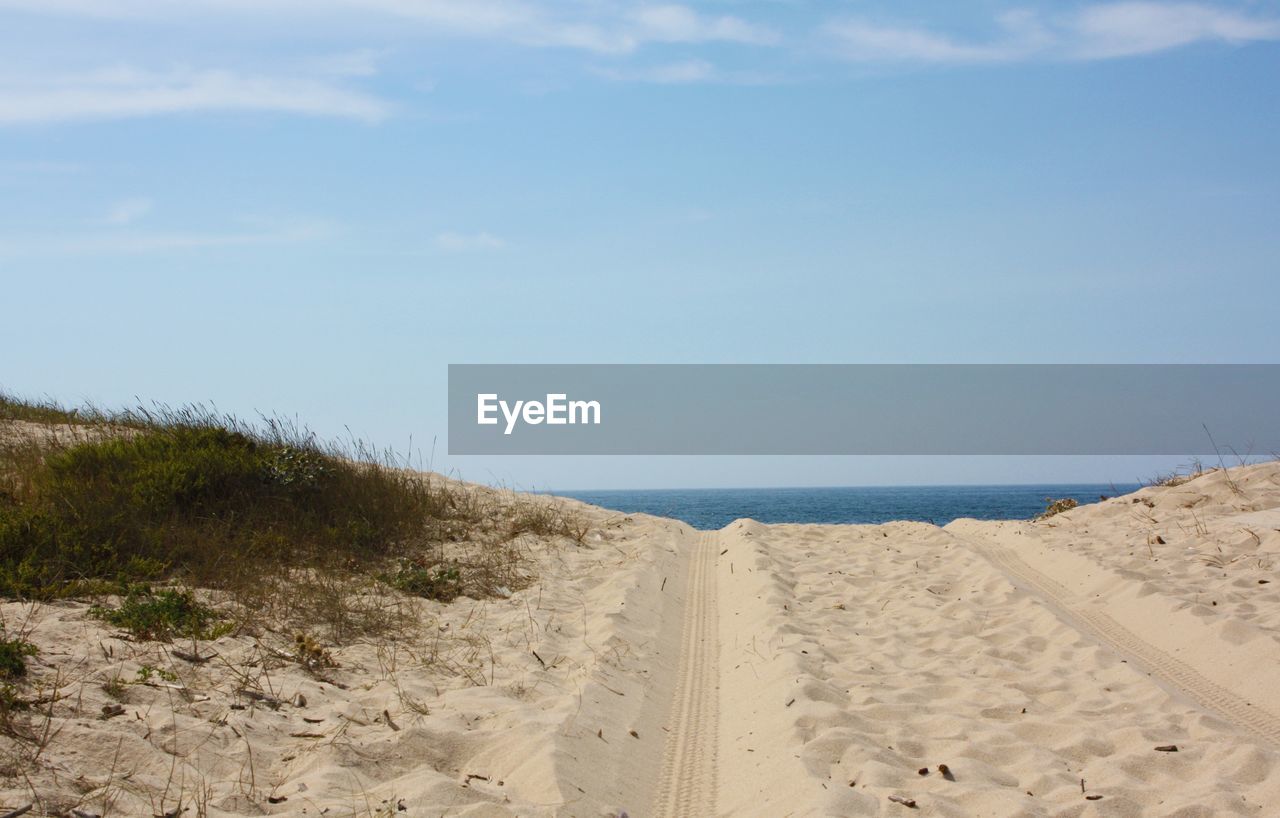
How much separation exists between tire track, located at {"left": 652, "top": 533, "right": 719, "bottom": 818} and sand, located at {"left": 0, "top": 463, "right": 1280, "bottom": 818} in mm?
29

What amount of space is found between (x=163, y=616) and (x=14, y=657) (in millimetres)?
1573

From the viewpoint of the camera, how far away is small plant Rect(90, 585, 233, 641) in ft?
23.0

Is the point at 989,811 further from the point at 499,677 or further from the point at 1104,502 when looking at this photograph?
the point at 1104,502

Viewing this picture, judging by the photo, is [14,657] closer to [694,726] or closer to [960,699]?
[694,726]

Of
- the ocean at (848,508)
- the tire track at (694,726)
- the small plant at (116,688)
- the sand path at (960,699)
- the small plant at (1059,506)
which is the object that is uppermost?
the small plant at (1059,506)

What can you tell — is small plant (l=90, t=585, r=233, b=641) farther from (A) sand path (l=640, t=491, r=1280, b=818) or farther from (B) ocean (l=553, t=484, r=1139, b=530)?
(B) ocean (l=553, t=484, r=1139, b=530)

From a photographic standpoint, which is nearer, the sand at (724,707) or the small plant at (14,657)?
the sand at (724,707)

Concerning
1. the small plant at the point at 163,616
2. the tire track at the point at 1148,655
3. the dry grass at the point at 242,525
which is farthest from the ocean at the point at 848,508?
the small plant at the point at 163,616

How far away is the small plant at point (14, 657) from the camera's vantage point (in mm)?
5578

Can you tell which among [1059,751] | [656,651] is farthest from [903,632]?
[1059,751]

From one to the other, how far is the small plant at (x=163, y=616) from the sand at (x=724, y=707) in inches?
8.1

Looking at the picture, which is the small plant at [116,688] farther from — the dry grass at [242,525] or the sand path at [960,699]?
the sand path at [960,699]

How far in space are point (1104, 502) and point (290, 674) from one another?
1484 cm

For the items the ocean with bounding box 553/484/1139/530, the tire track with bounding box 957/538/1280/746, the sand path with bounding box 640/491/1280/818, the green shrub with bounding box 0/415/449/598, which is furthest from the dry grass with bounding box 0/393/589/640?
the ocean with bounding box 553/484/1139/530
